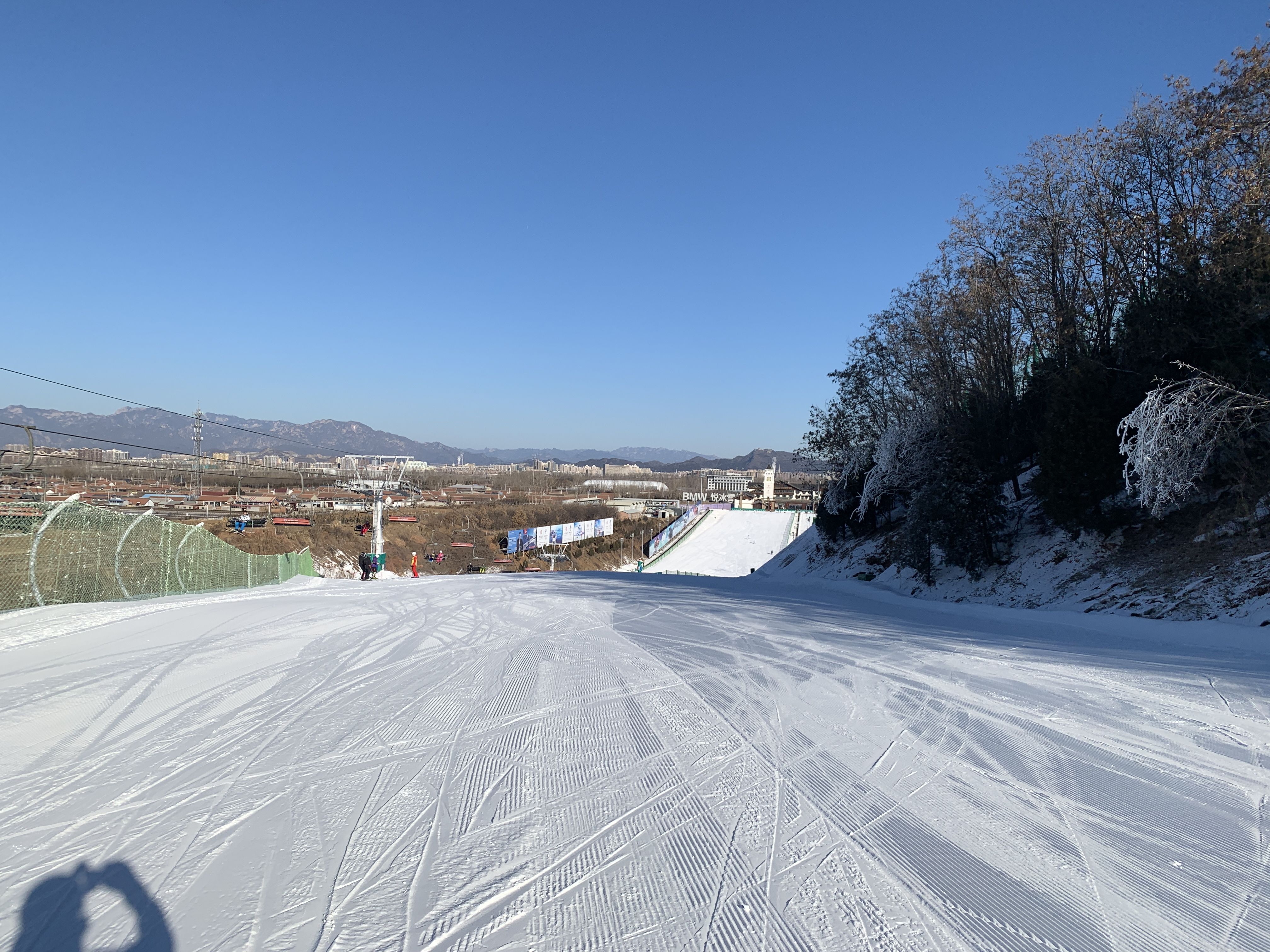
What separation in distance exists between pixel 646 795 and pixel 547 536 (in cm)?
5605

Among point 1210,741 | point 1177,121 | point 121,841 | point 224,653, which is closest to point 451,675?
point 224,653

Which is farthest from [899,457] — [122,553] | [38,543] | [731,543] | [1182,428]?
[731,543]

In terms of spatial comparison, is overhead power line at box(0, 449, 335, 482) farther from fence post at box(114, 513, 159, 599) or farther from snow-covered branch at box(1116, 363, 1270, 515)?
snow-covered branch at box(1116, 363, 1270, 515)

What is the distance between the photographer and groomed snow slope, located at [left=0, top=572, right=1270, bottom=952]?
287 centimetres

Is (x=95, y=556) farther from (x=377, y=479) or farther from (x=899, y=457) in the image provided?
(x=377, y=479)

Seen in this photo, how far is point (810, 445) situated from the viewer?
27.9 m

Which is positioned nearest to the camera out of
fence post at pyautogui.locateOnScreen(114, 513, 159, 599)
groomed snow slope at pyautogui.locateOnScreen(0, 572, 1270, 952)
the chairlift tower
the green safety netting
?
groomed snow slope at pyautogui.locateOnScreen(0, 572, 1270, 952)

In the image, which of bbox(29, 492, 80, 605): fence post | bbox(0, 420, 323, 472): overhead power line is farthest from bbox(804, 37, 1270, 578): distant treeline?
bbox(0, 420, 323, 472): overhead power line

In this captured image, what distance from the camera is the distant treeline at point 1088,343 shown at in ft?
38.0

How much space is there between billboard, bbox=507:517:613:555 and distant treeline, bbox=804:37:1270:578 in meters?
35.4

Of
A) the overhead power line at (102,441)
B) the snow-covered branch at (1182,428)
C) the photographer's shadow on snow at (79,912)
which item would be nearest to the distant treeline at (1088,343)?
Result: the snow-covered branch at (1182,428)

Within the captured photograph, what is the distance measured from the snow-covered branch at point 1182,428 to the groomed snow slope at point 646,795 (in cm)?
358

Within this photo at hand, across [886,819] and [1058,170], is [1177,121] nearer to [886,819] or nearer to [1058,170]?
→ [1058,170]

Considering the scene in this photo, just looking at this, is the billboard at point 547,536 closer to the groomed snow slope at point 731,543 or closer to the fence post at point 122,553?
the groomed snow slope at point 731,543
